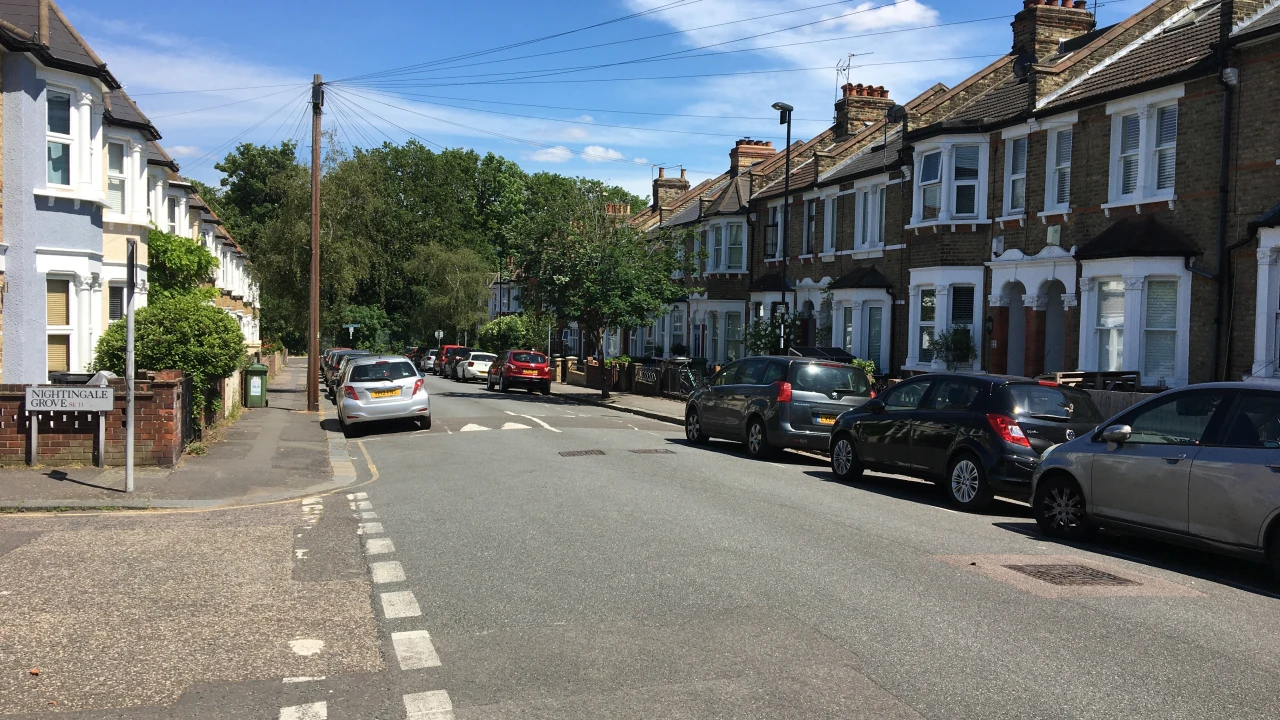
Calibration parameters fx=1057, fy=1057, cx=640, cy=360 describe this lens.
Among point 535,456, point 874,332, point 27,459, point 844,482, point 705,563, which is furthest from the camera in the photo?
point 874,332

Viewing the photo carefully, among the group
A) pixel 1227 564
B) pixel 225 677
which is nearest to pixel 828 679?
pixel 225 677

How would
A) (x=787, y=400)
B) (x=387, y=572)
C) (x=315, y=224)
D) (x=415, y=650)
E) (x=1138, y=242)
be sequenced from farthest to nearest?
(x=315, y=224) → (x=1138, y=242) → (x=787, y=400) → (x=387, y=572) → (x=415, y=650)

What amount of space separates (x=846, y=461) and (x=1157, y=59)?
1207 cm

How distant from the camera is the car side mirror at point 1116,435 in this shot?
31.0ft

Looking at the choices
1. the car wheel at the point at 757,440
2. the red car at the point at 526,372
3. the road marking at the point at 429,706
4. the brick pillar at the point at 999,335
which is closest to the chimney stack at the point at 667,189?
Answer: the red car at the point at 526,372

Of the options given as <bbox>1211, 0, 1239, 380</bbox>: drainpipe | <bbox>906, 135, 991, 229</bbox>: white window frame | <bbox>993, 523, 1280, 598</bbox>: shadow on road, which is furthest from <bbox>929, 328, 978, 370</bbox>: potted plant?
<bbox>993, 523, 1280, 598</bbox>: shadow on road

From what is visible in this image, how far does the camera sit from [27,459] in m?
12.9

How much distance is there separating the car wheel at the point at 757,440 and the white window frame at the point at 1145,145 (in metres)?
8.92

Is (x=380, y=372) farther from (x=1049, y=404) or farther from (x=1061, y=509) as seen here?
(x=1061, y=509)

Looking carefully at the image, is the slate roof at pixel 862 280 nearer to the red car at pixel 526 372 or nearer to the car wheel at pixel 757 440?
the car wheel at pixel 757 440

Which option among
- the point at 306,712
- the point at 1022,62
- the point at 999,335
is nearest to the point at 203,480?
the point at 306,712

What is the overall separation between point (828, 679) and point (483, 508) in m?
6.26

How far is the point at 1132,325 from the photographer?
19.9 meters

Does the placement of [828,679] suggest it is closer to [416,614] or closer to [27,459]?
[416,614]
